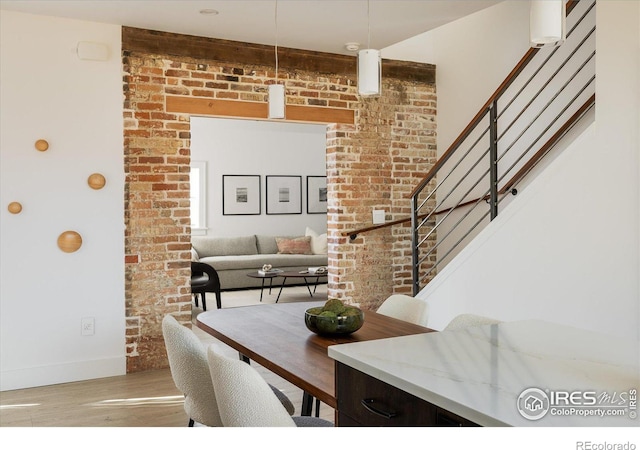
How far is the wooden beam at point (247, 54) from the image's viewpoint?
494 cm

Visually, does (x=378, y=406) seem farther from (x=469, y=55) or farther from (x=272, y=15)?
(x=469, y=55)

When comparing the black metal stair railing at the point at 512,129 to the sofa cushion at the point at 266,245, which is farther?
the sofa cushion at the point at 266,245

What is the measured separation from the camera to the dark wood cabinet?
1487mm

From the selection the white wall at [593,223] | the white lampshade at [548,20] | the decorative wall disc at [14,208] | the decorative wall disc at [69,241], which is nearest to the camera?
the white lampshade at [548,20]

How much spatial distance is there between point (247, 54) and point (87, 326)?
8.30 feet

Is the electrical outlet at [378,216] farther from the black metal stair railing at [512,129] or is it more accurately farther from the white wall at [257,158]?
the white wall at [257,158]

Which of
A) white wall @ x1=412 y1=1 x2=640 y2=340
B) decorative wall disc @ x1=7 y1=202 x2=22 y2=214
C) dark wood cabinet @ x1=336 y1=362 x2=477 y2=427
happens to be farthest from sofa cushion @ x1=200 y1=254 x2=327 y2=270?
dark wood cabinet @ x1=336 y1=362 x2=477 y2=427

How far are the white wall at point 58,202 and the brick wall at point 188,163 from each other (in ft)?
0.41

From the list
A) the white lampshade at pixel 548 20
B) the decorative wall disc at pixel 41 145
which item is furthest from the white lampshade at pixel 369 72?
the decorative wall disc at pixel 41 145

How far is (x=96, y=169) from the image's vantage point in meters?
4.83

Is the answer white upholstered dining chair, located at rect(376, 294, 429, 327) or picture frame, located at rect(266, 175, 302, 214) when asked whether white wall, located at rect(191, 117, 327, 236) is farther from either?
white upholstered dining chair, located at rect(376, 294, 429, 327)

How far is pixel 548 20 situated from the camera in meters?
2.09

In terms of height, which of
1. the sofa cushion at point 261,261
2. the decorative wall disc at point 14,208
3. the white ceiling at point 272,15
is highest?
the white ceiling at point 272,15

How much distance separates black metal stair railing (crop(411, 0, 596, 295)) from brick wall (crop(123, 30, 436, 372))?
1.41ft
